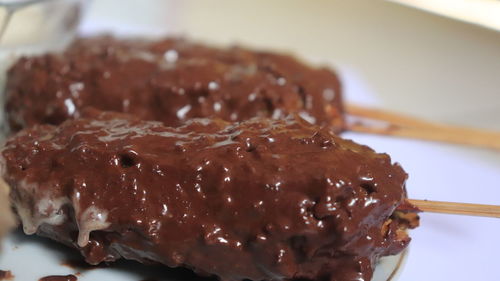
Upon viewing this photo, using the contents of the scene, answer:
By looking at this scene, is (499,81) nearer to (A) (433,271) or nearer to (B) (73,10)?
(A) (433,271)

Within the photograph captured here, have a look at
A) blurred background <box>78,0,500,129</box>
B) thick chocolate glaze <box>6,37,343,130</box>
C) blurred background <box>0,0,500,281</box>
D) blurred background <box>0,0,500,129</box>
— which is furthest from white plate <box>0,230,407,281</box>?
blurred background <box>78,0,500,129</box>

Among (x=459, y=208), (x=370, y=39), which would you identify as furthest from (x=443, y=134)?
(x=370, y=39)

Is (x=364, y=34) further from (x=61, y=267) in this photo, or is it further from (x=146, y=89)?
(x=61, y=267)

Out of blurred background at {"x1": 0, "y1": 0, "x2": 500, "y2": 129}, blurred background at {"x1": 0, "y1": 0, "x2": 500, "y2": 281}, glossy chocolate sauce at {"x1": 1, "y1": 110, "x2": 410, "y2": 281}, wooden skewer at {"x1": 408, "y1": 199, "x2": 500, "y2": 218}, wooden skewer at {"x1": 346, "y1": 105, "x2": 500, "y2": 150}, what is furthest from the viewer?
blurred background at {"x1": 0, "y1": 0, "x2": 500, "y2": 129}

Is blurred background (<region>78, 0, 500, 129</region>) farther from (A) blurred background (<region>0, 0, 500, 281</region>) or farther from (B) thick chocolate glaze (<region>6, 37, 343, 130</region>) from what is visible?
(B) thick chocolate glaze (<region>6, 37, 343, 130</region>)

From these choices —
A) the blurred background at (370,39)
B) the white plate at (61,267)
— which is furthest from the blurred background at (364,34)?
the white plate at (61,267)

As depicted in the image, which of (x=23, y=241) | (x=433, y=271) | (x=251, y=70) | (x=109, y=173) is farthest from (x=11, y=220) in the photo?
(x=433, y=271)
